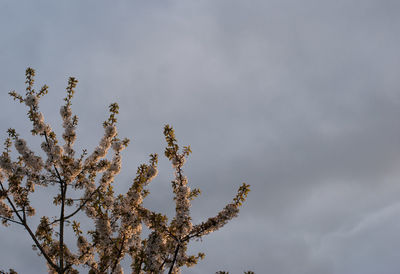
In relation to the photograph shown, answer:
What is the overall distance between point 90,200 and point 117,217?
1.25 metres

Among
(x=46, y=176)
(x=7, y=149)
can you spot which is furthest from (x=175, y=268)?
(x=7, y=149)

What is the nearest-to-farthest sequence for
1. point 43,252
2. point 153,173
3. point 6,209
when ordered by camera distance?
point 43,252, point 6,209, point 153,173

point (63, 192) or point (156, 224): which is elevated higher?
point (63, 192)

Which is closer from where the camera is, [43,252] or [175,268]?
[43,252]

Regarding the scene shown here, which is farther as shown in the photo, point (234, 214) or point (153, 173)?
point (153, 173)

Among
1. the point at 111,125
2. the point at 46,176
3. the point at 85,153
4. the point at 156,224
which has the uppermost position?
the point at 111,125

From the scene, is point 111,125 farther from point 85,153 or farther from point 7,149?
point 7,149

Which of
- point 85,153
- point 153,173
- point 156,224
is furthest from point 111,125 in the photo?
point 156,224

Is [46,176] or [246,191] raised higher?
[46,176]

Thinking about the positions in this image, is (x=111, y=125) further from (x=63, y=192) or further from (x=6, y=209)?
(x=6, y=209)

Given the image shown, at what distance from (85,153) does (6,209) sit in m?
3.22

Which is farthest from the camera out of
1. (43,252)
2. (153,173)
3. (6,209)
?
(153,173)

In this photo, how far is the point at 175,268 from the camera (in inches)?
517

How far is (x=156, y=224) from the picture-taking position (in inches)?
487
